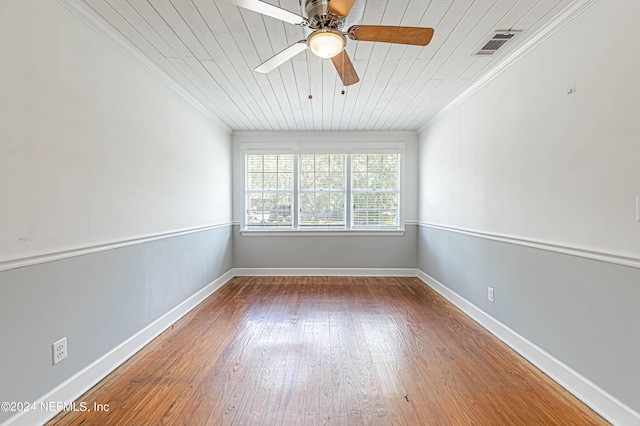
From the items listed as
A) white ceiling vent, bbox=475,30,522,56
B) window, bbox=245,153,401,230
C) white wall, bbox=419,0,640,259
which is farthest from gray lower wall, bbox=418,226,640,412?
window, bbox=245,153,401,230

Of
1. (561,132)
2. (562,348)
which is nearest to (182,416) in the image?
(562,348)

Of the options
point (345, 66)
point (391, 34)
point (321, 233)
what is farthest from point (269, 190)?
point (391, 34)

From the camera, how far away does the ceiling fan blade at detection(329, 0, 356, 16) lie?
153 cm

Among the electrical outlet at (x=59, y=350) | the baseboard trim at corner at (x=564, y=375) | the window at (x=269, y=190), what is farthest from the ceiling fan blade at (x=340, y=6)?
the window at (x=269, y=190)

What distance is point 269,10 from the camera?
1552mm

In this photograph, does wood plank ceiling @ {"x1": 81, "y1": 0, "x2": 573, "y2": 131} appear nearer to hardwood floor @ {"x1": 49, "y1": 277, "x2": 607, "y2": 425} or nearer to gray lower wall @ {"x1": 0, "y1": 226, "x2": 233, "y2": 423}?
gray lower wall @ {"x1": 0, "y1": 226, "x2": 233, "y2": 423}

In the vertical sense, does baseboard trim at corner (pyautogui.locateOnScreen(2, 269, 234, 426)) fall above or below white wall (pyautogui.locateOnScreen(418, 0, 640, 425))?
below

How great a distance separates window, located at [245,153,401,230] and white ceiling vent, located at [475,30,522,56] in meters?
2.70

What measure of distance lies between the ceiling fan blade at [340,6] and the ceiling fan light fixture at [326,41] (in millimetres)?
93

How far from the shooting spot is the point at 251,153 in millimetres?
5125

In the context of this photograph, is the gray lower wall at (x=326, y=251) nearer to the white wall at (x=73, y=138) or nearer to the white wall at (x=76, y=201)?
the white wall at (x=76, y=201)

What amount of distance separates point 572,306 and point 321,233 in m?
3.57

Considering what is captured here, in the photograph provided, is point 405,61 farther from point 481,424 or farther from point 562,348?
point 481,424

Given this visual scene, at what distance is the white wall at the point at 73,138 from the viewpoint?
1.53 metres
